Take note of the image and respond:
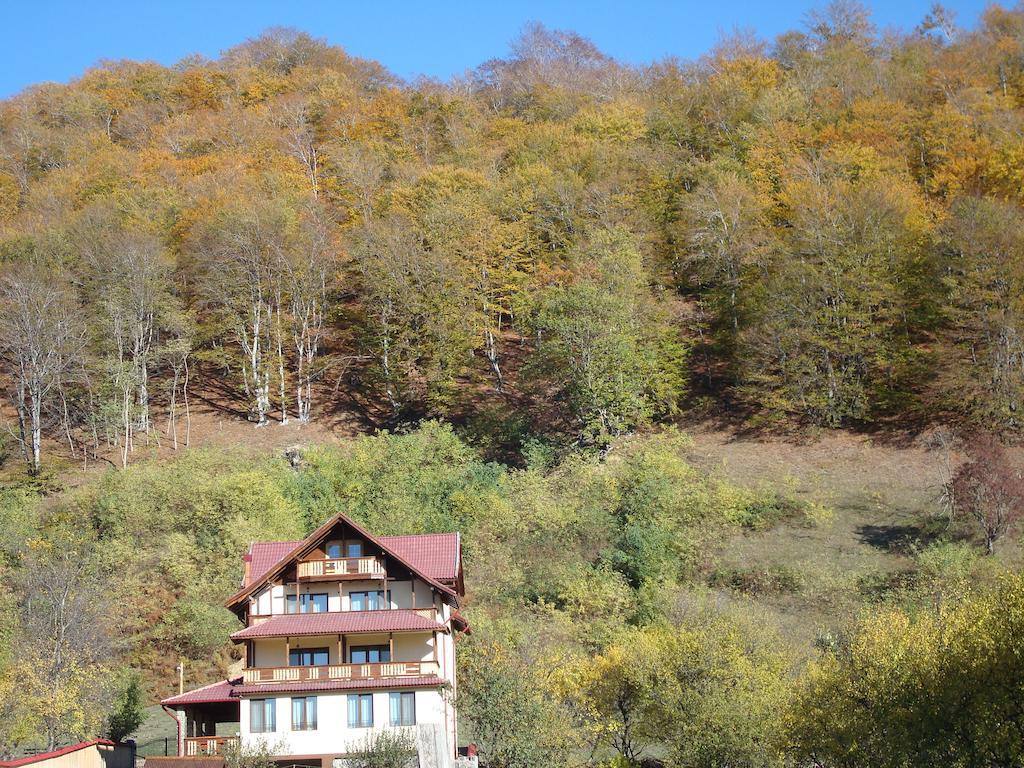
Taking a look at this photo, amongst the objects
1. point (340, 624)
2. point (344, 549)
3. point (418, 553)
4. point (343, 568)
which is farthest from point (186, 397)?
point (340, 624)

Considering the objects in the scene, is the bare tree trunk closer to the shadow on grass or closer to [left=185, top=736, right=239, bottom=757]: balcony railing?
[left=185, top=736, right=239, bottom=757]: balcony railing

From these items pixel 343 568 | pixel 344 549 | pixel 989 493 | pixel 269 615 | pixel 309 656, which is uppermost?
pixel 989 493

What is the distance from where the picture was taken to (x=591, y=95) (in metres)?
125

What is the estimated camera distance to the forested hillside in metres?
43.9

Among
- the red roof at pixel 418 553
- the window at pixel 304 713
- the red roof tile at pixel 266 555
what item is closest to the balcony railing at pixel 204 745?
the window at pixel 304 713

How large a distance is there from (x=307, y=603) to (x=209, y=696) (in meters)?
4.91

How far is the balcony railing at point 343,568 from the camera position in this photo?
147 ft

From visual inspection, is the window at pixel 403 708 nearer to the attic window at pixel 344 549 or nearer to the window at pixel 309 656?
the window at pixel 309 656

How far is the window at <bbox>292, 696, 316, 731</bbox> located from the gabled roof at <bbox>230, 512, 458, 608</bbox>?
14.2 ft

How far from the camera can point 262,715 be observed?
42.8 metres

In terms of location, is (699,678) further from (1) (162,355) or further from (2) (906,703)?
(1) (162,355)

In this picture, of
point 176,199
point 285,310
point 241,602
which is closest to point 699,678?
point 241,602

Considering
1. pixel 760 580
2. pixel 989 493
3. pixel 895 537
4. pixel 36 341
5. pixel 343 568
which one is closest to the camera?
pixel 343 568

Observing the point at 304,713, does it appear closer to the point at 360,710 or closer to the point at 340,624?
the point at 360,710
